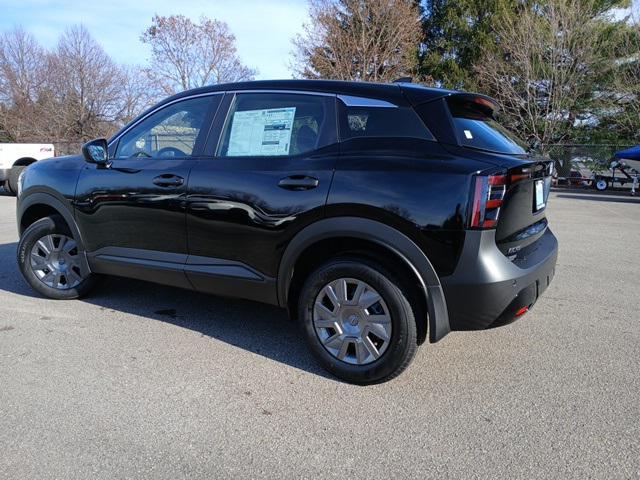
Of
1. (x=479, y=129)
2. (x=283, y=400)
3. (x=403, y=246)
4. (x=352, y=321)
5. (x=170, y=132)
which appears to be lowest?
(x=283, y=400)

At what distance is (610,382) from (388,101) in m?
2.25

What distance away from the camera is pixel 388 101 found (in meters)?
3.28

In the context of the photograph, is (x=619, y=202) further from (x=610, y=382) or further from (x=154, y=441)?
(x=154, y=441)

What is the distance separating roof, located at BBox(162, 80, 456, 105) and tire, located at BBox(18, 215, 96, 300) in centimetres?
226

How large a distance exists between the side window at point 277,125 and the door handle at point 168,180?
36cm

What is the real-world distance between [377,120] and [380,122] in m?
0.03

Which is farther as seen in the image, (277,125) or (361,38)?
(361,38)

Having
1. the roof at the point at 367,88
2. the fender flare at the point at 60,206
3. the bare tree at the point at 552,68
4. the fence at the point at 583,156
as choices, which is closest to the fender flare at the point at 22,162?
the fender flare at the point at 60,206

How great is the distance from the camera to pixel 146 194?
3975 mm

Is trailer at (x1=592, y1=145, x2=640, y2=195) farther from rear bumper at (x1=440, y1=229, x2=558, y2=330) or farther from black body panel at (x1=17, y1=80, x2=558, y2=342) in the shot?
rear bumper at (x1=440, y1=229, x2=558, y2=330)

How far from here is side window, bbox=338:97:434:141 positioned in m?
3.19

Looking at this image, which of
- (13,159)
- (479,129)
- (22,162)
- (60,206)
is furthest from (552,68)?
(60,206)

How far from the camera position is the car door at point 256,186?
334 centimetres

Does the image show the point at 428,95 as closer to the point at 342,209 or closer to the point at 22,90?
the point at 342,209
